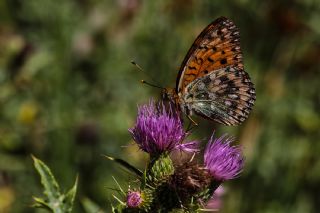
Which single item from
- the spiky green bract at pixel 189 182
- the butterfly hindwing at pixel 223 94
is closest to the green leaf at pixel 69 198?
the spiky green bract at pixel 189 182

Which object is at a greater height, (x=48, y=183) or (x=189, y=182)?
(x=189, y=182)

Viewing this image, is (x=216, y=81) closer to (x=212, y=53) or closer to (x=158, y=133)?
(x=212, y=53)

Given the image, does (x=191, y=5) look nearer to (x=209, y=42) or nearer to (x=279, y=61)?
(x=279, y=61)

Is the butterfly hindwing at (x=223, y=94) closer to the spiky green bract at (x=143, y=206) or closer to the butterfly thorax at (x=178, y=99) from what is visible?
the butterfly thorax at (x=178, y=99)

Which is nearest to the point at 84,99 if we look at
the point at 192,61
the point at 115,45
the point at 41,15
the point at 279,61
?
the point at 115,45

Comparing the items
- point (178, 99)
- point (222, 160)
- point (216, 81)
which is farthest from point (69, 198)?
point (216, 81)

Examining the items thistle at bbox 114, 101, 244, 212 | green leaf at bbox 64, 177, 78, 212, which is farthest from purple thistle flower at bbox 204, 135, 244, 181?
green leaf at bbox 64, 177, 78, 212

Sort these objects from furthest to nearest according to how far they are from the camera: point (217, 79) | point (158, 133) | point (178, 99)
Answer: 1. point (217, 79)
2. point (178, 99)
3. point (158, 133)
